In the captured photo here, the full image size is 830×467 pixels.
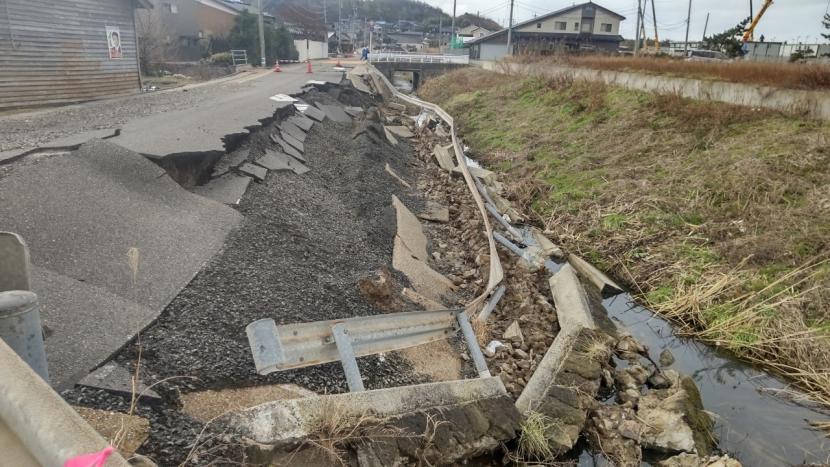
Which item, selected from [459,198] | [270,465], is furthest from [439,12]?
[270,465]

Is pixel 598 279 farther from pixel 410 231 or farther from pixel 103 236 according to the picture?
pixel 103 236

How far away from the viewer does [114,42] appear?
685 inches

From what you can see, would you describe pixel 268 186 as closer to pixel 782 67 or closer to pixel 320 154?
pixel 320 154

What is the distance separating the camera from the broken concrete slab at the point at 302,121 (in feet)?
41.3

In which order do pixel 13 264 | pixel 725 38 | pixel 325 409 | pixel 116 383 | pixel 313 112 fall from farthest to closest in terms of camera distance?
pixel 725 38 → pixel 313 112 → pixel 116 383 → pixel 325 409 → pixel 13 264

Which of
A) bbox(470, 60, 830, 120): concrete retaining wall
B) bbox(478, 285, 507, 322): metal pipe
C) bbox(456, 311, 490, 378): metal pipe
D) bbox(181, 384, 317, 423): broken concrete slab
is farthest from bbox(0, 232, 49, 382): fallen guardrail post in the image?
bbox(470, 60, 830, 120): concrete retaining wall

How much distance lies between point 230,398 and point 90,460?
72.7 inches

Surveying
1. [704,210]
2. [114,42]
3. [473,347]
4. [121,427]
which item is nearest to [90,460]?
[121,427]

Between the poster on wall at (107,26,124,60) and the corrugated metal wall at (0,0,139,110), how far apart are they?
0.44 ft

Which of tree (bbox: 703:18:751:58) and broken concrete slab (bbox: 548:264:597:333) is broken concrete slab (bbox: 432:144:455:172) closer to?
broken concrete slab (bbox: 548:264:597:333)

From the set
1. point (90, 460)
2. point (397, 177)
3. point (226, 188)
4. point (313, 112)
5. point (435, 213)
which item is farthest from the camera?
point (313, 112)

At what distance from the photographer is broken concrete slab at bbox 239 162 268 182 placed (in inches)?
312

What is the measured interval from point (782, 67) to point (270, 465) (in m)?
15.9

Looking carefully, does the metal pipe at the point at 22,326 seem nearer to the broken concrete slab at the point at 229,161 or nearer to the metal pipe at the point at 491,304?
the metal pipe at the point at 491,304
